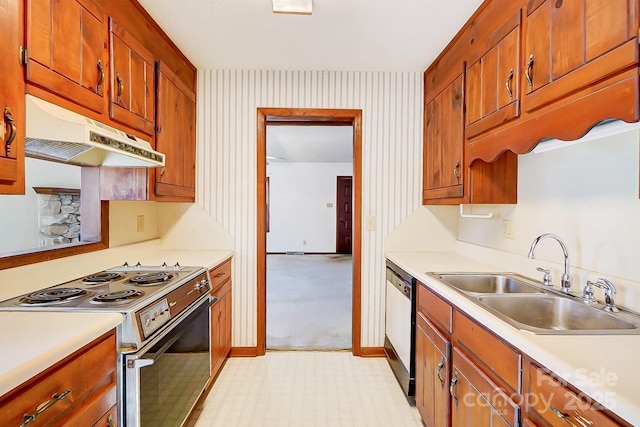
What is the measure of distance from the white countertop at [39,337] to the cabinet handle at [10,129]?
1.86ft

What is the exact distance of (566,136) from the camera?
3.80 ft

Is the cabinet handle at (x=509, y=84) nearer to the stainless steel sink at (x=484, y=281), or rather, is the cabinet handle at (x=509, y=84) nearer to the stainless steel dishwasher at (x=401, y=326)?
the stainless steel sink at (x=484, y=281)

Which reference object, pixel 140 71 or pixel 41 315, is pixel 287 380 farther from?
pixel 140 71

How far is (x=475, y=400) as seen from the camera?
1.25 meters

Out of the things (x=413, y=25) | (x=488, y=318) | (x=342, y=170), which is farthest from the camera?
(x=342, y=170)

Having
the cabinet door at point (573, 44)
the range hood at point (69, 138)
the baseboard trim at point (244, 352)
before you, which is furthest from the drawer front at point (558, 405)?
the baseboard trim at point (244, 352)

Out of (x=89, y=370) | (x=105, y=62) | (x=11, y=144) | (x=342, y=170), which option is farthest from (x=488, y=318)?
(x=342, y=170)

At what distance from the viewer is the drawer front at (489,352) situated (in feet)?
3.32

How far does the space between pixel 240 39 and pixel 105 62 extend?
930mm

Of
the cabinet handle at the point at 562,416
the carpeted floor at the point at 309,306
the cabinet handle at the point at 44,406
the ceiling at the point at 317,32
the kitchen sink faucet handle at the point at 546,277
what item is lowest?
the carpeted floor at the point at 309,306

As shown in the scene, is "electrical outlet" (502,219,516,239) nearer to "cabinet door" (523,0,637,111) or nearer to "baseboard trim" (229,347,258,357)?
"cabinet door" (523,0,637,111)

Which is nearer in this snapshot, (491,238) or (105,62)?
(105,62)

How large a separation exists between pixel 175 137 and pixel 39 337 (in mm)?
1647

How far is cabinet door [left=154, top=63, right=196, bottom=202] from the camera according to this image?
6.82 feet
